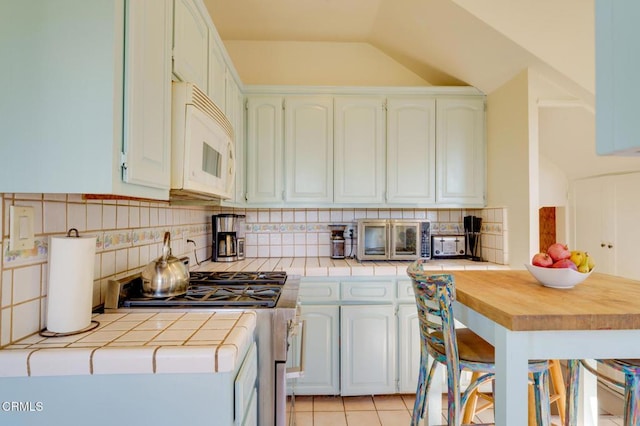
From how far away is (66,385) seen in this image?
2.85 feet

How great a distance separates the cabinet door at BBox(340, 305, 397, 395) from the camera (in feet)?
7.66

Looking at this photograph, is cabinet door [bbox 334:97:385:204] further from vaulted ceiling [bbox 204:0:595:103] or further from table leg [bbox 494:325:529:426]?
table leg [bbox 494:325:529:426]

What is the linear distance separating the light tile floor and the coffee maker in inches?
44.5

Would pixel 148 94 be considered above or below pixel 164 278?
above

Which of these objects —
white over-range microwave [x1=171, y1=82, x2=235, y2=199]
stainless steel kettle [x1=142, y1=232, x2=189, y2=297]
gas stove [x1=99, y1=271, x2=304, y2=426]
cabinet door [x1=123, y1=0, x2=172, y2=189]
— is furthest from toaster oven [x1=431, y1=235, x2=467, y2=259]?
cabinet door [x1=123, y1=0, x2=172, y2=189]

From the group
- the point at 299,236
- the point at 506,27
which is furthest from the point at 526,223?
the point at 299,236

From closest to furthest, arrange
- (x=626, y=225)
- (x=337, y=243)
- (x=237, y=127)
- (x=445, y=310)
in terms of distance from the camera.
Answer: (x=445, y=310) → (x=237, y=127) → (x=337, y=243) → (x=626, y=225)

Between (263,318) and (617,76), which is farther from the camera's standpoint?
(263,318)

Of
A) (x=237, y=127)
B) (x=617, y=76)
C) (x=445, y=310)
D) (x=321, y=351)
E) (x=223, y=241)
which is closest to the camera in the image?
(x=617, y=76)

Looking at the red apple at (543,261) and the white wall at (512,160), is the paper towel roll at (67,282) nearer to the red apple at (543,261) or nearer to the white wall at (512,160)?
the red apple at (543,261)

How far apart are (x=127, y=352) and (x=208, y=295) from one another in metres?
0.62

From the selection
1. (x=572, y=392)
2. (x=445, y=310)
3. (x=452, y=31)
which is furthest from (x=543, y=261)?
(x=452, y=31)

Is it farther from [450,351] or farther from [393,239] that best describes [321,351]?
[450,351]

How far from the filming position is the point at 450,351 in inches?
48.7
